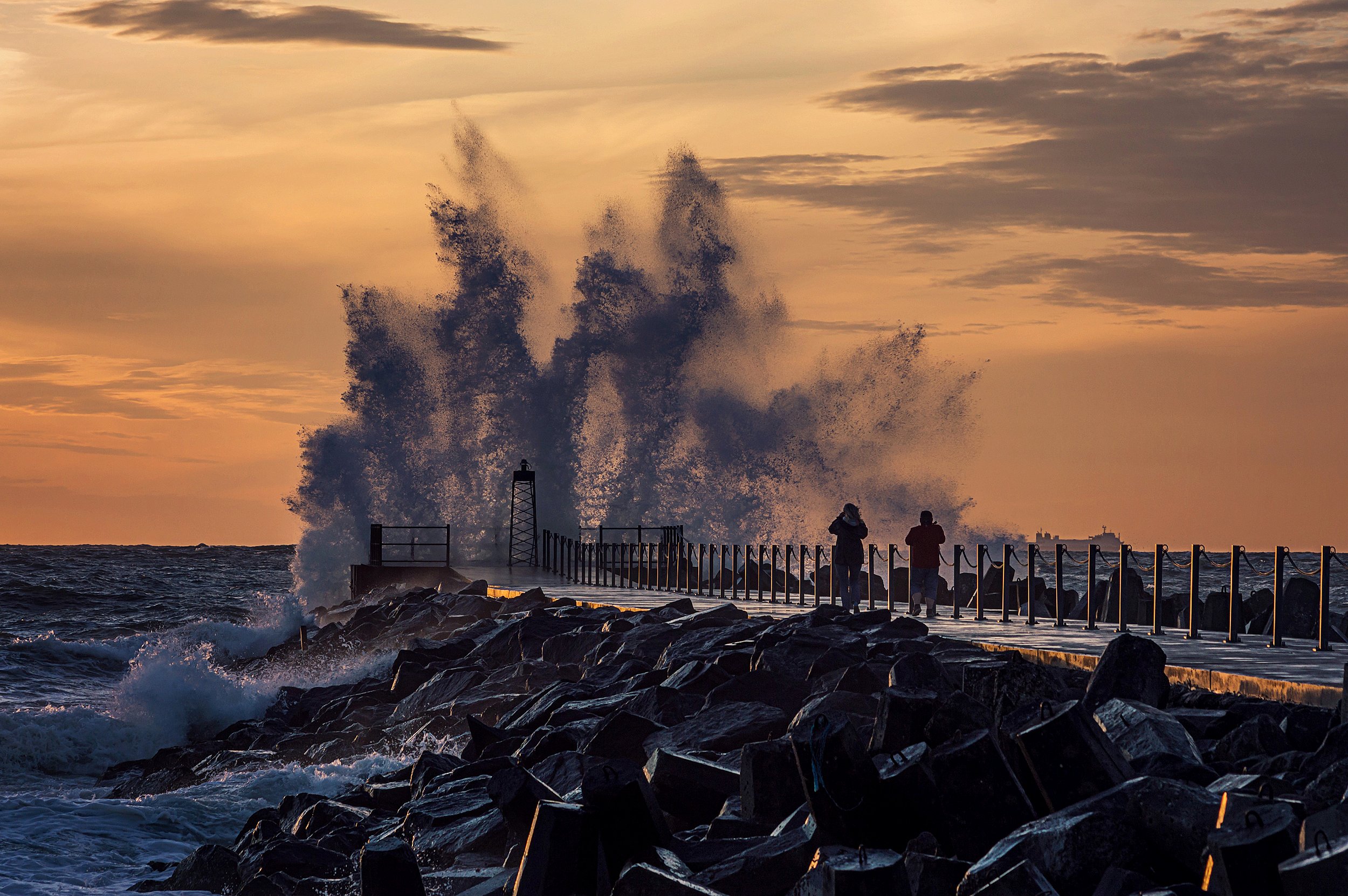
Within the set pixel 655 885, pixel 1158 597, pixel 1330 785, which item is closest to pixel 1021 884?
pixel 655 885

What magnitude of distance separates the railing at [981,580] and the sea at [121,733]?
19.6ft

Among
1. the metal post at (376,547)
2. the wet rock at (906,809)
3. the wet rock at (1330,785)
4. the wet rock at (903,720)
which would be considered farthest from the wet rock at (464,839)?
the metal post at (376,547)

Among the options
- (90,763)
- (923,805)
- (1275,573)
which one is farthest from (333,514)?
(923,805)

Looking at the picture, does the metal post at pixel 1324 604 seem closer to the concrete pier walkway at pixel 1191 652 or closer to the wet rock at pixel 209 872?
the concrete pier walkway at pixel 1191 652

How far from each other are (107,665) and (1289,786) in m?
21.7

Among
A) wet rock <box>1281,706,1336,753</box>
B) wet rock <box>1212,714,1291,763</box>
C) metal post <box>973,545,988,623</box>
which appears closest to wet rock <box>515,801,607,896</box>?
wet rock <box>1212,714,1291,763</box>

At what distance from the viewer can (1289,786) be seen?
4.56m

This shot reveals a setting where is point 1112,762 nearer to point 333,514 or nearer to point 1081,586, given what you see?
point 333,514

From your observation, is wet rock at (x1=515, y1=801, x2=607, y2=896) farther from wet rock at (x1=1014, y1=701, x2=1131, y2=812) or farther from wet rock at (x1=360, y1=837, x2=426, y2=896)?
wet rock at (x1=1014, y1=701, x2=1131, y2=812)

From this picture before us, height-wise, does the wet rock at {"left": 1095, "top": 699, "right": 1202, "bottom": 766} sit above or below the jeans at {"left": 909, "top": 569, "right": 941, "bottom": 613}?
above

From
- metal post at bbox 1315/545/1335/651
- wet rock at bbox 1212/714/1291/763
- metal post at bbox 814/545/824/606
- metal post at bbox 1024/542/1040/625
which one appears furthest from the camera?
metal post at bbox 814/545/824/606

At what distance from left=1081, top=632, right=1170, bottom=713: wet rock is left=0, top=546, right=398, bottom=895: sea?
496 cm

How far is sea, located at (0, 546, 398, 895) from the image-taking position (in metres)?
8.35

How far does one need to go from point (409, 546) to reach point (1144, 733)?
2704 centimetres
